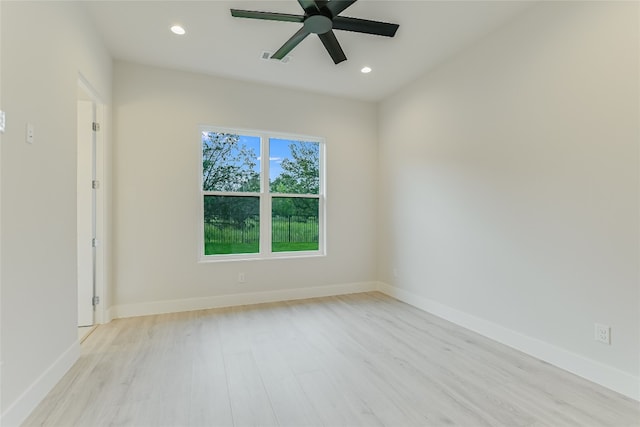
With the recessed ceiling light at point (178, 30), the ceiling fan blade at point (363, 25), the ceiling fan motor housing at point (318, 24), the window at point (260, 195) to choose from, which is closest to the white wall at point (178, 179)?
the window at point (260, 195)

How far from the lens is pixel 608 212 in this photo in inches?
84.4

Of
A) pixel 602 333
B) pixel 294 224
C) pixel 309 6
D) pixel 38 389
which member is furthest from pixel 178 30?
pixel 602 333

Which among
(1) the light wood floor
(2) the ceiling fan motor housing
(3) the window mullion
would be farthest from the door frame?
(2) the ceiling fan motor housing

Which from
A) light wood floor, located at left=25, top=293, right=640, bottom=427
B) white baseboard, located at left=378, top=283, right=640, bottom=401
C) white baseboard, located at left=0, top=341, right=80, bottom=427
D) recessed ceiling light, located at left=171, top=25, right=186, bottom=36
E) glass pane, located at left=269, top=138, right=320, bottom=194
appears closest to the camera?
white baseboard, located at left=0, top=341, right=80, bottom=427

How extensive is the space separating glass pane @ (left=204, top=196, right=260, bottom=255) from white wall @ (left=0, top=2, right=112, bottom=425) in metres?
1.66

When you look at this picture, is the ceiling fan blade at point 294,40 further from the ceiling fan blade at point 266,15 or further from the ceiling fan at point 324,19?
the ceiling fan blade at point 266,15

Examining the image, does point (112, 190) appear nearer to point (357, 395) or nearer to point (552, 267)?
point (357, 395)

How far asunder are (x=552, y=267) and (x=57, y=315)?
3739 millimetres

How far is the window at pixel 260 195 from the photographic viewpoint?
3984 mm

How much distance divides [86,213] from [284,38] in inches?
107

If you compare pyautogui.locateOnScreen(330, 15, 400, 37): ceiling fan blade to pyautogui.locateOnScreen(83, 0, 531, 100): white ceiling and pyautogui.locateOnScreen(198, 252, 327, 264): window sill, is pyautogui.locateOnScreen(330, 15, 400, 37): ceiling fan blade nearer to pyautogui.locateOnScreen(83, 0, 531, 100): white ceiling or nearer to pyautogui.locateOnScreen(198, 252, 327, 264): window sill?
pyautogui.locateOnScreen(83, 0, 531, 100): white ceiling

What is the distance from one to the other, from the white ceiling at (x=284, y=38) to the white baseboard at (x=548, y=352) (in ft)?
9.26

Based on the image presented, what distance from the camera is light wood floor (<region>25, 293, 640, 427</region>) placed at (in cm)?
178

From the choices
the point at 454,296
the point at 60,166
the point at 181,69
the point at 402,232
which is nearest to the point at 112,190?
the point at 60,166
